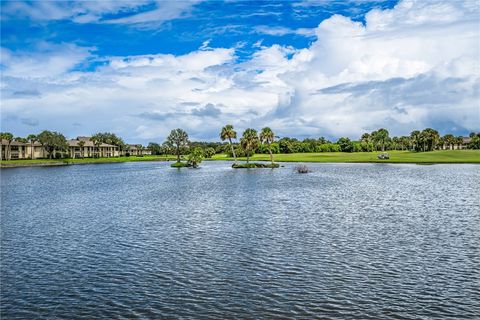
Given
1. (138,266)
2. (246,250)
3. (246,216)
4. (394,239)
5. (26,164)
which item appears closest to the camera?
(138,266)

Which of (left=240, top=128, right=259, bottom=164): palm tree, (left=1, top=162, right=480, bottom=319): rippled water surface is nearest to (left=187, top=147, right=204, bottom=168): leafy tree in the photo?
(left=240, top=128, right=259, bottom=164): palm tree

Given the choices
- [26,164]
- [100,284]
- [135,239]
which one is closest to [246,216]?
[135,239]

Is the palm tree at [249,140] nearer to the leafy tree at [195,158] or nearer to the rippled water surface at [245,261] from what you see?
the leafy tree at [195,158]

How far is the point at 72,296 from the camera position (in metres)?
21.7

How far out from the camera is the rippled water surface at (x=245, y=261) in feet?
65.0

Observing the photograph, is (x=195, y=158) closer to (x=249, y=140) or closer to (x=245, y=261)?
(x=249, y=140)

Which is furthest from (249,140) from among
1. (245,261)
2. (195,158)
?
(245,261)

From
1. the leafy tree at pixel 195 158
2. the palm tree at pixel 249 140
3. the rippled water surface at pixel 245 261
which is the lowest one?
the rippled water surface at pixel 245 261

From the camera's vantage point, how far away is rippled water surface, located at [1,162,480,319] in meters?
19.8

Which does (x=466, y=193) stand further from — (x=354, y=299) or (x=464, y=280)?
(x=354, y=299)

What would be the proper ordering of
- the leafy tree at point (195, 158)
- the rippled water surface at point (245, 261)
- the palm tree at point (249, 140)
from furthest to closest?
the leafy tree at point (195, 158) → the palm tree at point (249, 140) → the rippled water surface at point (245, 261)

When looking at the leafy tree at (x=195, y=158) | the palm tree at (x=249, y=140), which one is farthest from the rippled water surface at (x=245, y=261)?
the leafy tree at (x=195, y=158)

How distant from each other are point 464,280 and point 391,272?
145 inches

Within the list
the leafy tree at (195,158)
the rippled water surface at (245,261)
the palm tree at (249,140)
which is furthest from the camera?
the leafy tree at (195,158)
